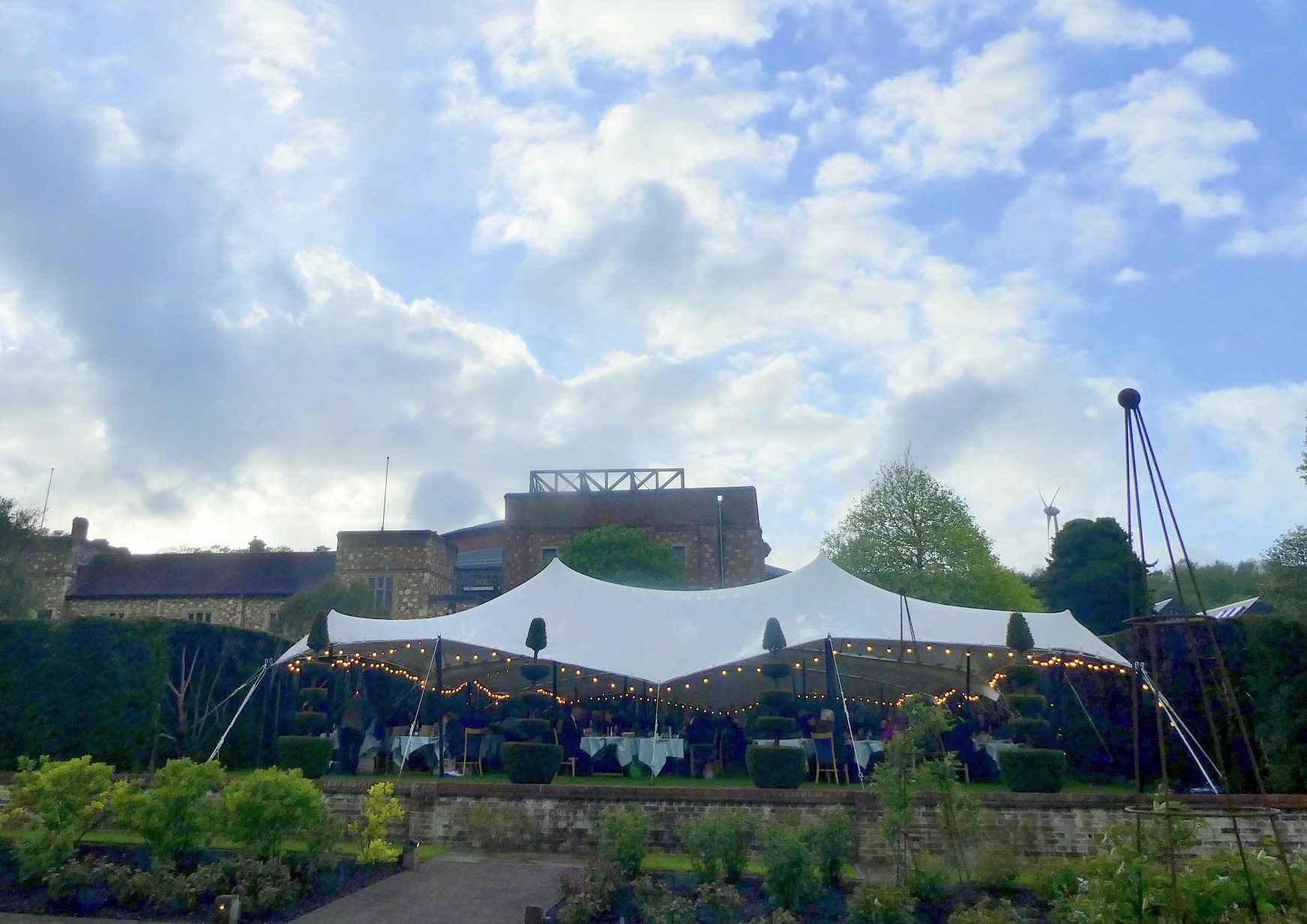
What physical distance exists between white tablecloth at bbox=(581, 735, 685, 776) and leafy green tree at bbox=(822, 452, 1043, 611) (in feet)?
37.3

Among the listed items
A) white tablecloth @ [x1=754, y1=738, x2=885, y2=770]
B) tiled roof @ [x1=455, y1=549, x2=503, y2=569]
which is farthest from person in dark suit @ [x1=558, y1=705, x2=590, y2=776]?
tiled roof @ [x1=455, y1=549, x2=503, y2=569]

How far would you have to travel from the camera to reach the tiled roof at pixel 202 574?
90.7 feet

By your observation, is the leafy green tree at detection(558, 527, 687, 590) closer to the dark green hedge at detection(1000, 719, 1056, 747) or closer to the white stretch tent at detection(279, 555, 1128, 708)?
the white stretch tent at detection(279, 555, 1128, 708)

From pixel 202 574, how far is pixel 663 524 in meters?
14.3

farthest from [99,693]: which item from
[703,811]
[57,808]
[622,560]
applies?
[622,560]

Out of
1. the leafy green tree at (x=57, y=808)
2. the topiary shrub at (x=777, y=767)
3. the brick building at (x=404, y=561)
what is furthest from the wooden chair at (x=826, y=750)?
the brick building at (x=404, y=561)

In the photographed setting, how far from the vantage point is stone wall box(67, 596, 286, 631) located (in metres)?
27.1

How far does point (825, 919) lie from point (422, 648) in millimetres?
8585

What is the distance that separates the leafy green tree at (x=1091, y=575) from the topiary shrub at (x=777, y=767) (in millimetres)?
11965

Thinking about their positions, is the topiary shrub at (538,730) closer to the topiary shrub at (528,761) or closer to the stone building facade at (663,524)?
the topiary shrub at (528,761)

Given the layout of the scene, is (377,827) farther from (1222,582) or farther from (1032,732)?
(1222,582)

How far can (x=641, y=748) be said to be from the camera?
39.5 ft

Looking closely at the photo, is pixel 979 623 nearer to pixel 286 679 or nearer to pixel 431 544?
pixel 286 679

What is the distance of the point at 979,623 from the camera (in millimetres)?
12477
